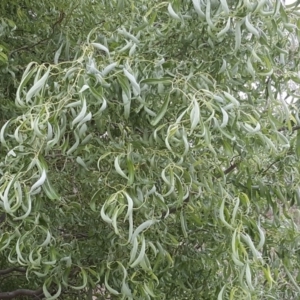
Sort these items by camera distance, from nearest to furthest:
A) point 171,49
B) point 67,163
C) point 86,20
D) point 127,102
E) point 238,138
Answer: point 127,102
point 238,138
point 171,49
point 67,163
point 86,20

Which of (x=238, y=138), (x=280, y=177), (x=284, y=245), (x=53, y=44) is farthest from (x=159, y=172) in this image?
(x=53, y=44)

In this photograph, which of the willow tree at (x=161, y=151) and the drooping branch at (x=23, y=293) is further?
the drooping branch at (x=23, y=293)

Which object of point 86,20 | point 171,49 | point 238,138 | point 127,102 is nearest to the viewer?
point 127,102

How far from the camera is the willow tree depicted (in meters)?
0.95

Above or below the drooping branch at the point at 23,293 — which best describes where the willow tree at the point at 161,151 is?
above

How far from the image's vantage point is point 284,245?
1496mm

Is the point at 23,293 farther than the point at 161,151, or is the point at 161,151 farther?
the point at 23,293

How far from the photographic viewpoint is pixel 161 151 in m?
1.08

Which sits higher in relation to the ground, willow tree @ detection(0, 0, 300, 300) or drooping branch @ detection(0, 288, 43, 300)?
willow tree @ detection(0, 0, 300, 300)

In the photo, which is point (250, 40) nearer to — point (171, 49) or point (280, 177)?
point (171, 49)

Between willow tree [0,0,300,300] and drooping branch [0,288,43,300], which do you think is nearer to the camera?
willow tree [0,0,300,300]

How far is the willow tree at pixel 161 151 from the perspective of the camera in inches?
37.4

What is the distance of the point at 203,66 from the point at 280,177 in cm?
44

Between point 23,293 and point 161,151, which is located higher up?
point 161,151
